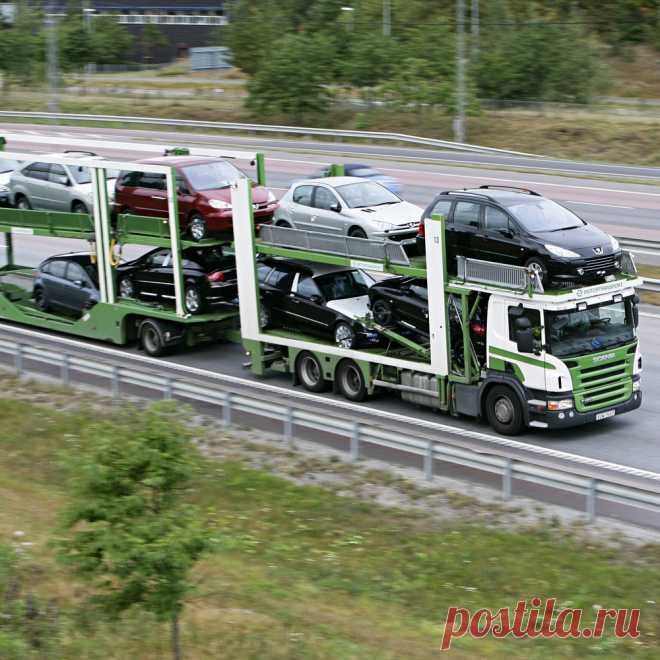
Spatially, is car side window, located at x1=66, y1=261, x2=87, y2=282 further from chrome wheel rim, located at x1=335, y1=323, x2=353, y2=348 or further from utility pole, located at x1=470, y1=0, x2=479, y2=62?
utility pole, located at x1=470, y1=0, x2=479, y2=62

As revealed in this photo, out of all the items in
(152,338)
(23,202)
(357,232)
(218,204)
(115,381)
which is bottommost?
(152,338)

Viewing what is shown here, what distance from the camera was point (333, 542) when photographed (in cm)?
1298

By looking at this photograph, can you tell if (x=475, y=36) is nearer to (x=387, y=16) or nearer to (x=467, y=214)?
(x=387, y=16)

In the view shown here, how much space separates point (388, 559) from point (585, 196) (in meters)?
25.3

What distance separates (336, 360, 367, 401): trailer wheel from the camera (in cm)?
1844

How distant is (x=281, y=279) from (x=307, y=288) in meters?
0.67

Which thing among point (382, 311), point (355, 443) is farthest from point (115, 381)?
point (355, 443)

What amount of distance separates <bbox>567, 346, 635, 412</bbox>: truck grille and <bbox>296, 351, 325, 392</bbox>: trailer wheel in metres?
4.56

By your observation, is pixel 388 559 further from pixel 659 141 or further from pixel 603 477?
pixel 659 141

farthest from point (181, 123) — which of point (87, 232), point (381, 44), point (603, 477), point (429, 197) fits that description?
point (603, 477)

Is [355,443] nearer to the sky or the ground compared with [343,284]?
nearer to the ground

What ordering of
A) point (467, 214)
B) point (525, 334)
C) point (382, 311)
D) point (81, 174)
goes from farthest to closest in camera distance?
point (81, 174) → point (382, 311) → point (467, 214) → point (525, 334)

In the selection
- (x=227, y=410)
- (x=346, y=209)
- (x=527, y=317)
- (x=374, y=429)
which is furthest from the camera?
(x=346, y=209)

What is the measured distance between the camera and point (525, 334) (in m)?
15.9
